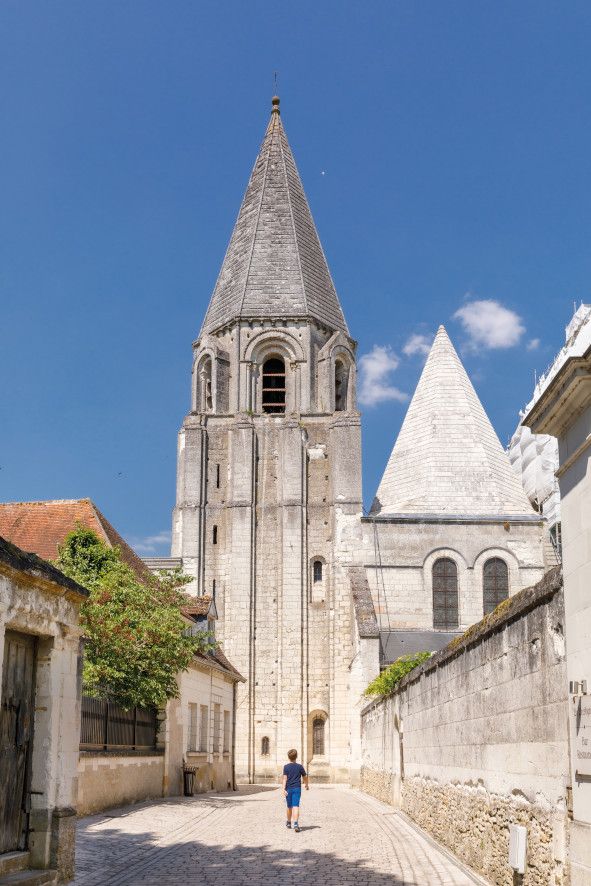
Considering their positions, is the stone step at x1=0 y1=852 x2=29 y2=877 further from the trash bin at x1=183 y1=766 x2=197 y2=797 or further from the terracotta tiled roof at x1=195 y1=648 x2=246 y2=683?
the terracotta tiled roof at x1=195 y1=648 x2=246 y2=683

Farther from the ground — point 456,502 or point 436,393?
point 436,393

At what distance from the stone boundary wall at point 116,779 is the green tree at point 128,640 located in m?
1.04

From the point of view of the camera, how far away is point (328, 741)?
34.8 meters

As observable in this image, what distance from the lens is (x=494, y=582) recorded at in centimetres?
3669

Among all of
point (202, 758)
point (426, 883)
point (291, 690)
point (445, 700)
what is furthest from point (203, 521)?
point (426, 883)

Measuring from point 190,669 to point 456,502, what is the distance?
18036mm

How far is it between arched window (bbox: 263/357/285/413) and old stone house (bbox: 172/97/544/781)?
0.06 metres

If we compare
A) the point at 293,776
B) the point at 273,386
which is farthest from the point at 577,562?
the point at 273,386

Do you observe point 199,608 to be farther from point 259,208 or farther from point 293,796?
point 259,208

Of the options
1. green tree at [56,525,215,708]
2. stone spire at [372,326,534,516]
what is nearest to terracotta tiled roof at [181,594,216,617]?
green tree at [56,525,215,708]

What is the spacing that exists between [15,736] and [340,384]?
3383cm

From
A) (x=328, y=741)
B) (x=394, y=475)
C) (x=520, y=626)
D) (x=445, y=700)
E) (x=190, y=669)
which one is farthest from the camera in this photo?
(x=394, y=475)

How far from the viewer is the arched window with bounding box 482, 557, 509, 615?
3644cm

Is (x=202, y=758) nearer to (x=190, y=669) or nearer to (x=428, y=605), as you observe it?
(x=190, y=669)
